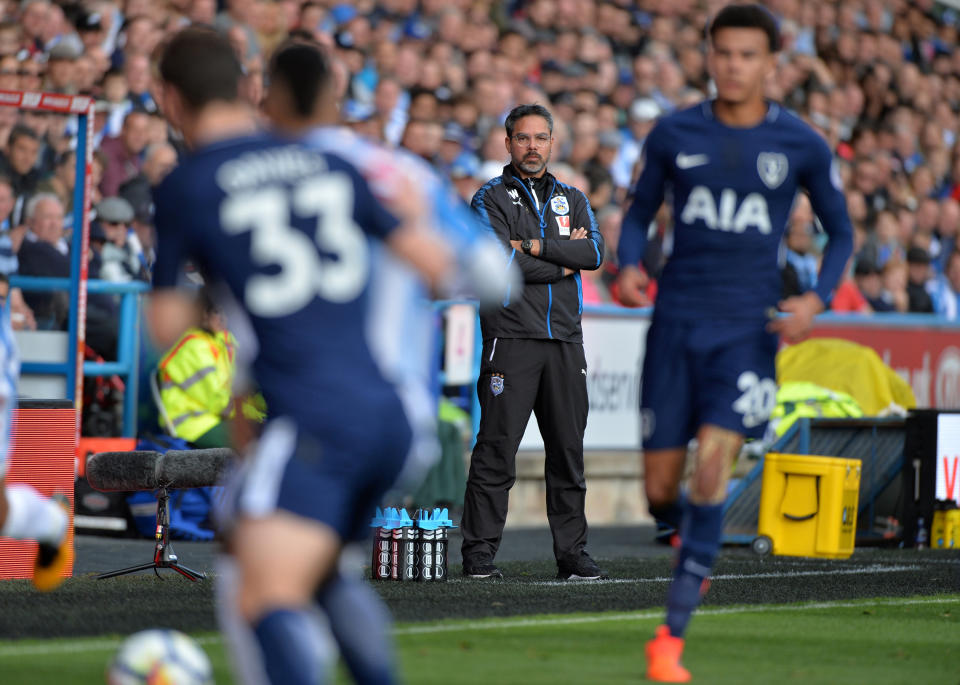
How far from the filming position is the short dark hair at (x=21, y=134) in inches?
499

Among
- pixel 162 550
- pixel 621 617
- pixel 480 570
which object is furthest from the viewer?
pixel 480 570

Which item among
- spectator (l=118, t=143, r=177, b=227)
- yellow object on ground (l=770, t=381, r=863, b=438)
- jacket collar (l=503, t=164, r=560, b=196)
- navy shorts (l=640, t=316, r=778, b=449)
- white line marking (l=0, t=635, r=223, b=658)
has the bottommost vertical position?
white line marking (l=0, t=635, r=223, b=658)

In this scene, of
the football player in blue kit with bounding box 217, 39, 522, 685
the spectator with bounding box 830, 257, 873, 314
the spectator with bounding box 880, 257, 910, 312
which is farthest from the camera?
the spectator with bounding box 880, 257, 910, 312

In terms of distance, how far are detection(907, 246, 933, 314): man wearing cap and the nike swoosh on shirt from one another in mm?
13218

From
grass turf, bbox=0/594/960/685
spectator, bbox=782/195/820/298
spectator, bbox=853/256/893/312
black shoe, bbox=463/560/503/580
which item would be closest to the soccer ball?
grass turf, bbox=0/594/960/685

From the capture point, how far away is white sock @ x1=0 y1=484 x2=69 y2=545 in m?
6.36

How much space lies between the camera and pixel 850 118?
77.9 feet

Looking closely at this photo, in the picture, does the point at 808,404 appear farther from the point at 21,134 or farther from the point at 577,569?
the point at 21,134

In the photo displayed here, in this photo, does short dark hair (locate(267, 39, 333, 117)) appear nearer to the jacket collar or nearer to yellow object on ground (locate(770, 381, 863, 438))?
the jacket collar

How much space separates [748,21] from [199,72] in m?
2.78

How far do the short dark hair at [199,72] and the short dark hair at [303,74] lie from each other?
316 mm

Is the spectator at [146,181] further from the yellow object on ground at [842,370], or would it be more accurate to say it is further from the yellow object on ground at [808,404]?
the yellow object on ground at [842,370]

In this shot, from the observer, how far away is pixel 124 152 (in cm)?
1358

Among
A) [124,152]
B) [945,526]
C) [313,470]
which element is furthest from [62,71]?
[313,470]
